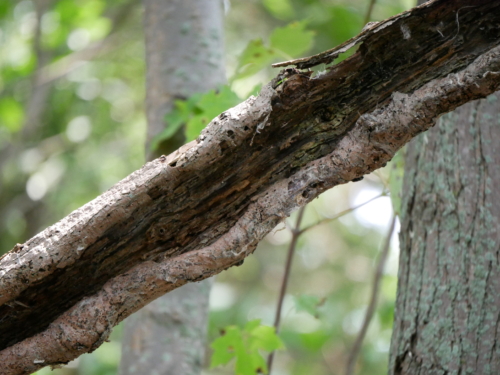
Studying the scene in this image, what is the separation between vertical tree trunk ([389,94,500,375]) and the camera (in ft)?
2.85

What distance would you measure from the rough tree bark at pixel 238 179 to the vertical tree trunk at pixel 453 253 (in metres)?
0.34

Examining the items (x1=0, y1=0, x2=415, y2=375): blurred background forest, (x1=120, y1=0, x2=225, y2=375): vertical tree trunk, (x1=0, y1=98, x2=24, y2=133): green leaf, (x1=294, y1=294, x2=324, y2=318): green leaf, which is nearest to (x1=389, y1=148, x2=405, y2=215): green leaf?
(x1=294, y1=294, x2=324, y2=318): green leaf

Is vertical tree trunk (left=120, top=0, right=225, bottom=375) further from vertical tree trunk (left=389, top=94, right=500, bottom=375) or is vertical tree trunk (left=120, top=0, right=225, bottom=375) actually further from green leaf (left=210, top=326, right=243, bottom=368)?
vertical tree trunk (left=389, top=94, right=500, bottom=375)

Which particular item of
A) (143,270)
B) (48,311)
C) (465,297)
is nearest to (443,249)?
(465,297)

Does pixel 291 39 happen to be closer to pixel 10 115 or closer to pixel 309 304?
pixel 309 304

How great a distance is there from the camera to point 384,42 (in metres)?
0.66

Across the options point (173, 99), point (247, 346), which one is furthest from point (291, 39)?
point (247, 346)

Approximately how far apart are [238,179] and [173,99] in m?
0.92

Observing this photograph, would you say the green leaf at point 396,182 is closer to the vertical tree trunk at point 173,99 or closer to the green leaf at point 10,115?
the vertical tree trunk at point 173,99

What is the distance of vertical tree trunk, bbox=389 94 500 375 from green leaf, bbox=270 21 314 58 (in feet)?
1.68

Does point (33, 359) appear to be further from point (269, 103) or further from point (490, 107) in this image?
point (490, 107)

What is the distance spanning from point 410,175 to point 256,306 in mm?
3581

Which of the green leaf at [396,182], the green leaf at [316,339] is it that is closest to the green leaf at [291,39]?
the green leaf at [396,182]

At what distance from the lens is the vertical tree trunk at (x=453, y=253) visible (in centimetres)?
87
